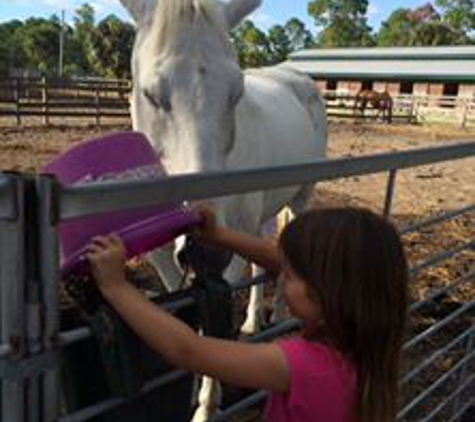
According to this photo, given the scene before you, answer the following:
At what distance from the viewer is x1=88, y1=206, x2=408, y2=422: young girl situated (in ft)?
4.29

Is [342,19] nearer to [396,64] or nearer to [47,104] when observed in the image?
[396,64]

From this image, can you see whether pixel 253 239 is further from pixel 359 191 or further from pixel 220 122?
pixel 359 191

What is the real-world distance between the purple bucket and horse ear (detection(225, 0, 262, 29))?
6.12 feet

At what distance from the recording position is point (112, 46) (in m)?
42.7

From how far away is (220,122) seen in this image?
2588 mm

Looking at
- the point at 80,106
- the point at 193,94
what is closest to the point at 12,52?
the point at 80,106

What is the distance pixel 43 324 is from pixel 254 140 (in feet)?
8.09

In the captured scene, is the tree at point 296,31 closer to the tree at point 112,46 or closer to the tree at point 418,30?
the tree at point 418,30

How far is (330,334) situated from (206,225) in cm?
40

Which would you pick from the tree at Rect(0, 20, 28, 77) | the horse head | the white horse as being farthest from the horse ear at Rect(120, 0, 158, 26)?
the tree at Rect(0, 20, 28, 77)

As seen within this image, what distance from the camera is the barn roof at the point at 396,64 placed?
37094 millimetres

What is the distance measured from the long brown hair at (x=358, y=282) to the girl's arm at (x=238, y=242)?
226 mm

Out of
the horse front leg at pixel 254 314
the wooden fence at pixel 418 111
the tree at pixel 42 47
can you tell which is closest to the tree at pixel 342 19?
the tree at pixel 42 47

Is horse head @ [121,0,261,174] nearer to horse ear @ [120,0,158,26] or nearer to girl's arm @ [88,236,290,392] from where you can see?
horse ear @ [120,0,158,26]
